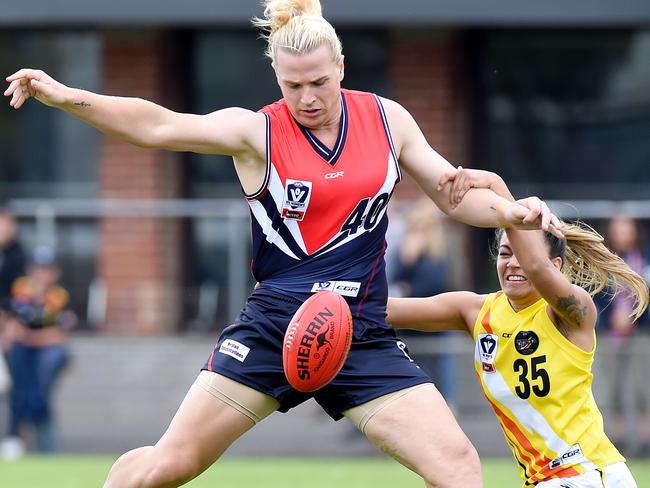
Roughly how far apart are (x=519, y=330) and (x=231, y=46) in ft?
26.2

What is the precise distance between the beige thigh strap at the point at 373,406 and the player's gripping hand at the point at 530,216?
2.25ft

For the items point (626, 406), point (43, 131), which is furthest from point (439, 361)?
point (43, 131)

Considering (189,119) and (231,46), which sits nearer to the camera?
(189,119)

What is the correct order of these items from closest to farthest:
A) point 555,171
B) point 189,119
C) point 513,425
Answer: point 189,119
point 513,425
point 555,171

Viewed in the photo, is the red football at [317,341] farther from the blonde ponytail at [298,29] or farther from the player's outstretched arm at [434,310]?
the blonde ponytail at [298,29]

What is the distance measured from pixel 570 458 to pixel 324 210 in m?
1.41

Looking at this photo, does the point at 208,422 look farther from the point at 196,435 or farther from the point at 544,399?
the point at 544,399

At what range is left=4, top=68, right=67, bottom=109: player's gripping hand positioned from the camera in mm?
4531

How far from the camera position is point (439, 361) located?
11008mm

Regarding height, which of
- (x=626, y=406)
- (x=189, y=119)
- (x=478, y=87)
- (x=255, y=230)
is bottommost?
(x=626, y=406)

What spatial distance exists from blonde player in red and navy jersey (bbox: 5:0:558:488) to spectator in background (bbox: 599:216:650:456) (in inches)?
237

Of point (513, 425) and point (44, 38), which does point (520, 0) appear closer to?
point (44, 38)

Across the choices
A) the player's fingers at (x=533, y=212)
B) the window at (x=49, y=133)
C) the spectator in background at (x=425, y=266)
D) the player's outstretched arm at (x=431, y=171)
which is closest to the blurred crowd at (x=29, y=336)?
the window at (x=49, y=133)

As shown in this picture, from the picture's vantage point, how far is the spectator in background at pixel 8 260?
1103cm
